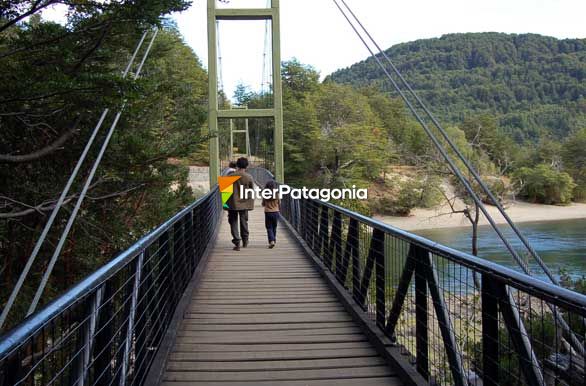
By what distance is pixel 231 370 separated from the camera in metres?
2.22

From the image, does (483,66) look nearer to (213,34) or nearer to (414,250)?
(213,34)

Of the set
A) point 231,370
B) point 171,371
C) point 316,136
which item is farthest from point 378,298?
point 316,136

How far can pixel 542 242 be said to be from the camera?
21.9 m

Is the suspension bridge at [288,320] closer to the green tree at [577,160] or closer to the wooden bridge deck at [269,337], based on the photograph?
the wooden bridge deck at [269,337]

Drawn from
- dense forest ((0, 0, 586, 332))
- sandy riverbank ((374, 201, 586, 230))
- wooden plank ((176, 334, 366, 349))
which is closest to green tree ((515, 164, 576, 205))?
dense forest ((0, 0, 586, 332))

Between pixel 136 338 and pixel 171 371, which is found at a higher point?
pixel 136 338

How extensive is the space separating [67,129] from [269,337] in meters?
3.70

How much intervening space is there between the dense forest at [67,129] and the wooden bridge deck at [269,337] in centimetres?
139

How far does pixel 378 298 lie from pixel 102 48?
4.14 m

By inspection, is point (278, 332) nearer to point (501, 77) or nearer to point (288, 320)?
point (288, 320)

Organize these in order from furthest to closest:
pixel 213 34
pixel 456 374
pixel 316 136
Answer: pixel 316 136
pixel 213 34
pixel 456 374

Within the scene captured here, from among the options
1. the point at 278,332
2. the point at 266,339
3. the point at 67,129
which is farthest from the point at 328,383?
the point at 67,129

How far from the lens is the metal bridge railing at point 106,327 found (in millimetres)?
1083

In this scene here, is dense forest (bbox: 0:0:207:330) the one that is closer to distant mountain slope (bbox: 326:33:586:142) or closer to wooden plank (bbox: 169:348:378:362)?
wooden plank (bbox: 169:348:378:362)
